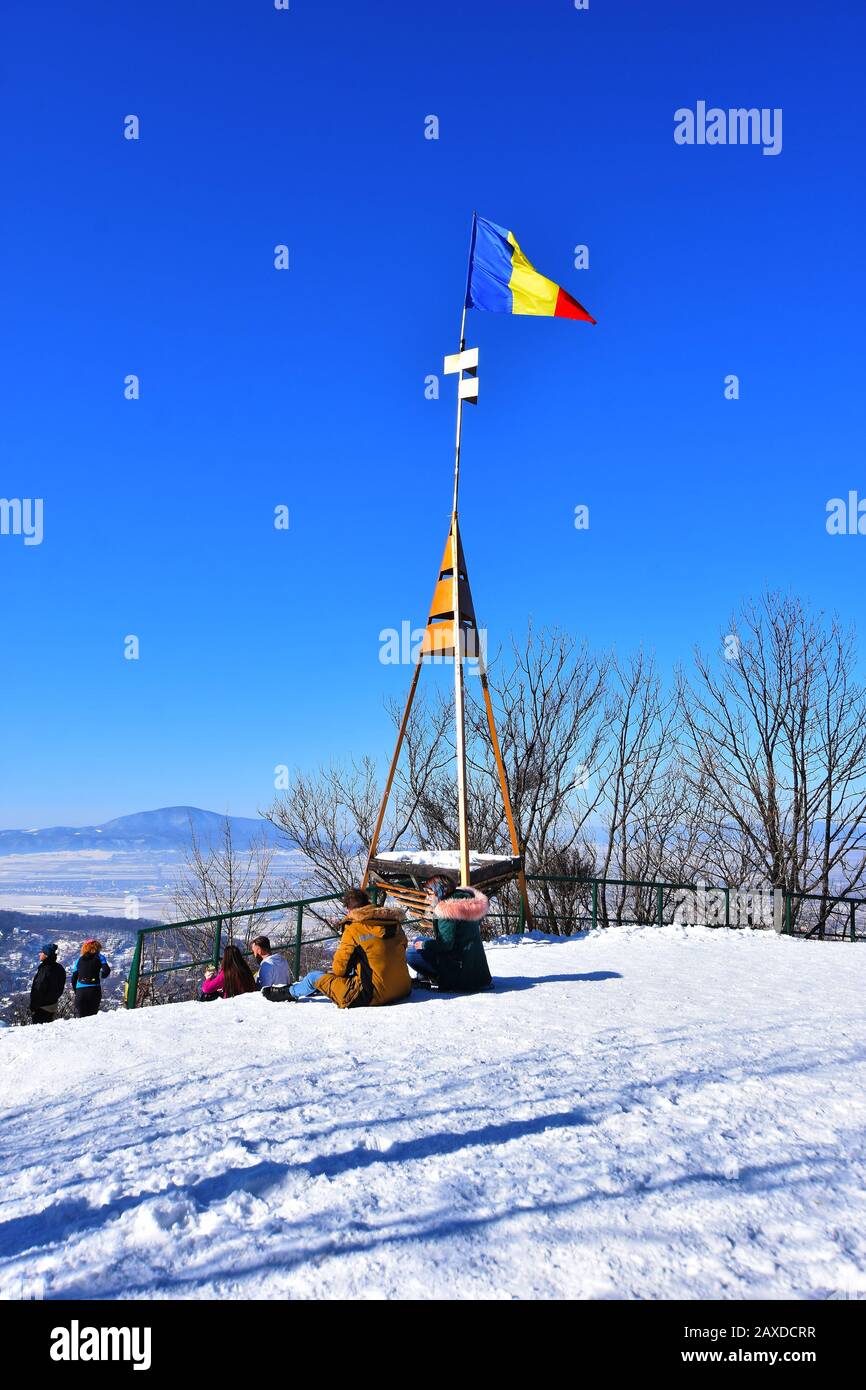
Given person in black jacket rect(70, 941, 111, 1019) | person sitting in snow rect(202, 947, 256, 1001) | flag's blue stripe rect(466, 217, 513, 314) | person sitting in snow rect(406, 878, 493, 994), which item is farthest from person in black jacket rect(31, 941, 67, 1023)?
flag's blue stripe rect(466, 217, 513, 314)

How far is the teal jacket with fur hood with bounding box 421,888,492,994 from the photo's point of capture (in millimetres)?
8055

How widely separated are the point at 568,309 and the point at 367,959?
357 inches

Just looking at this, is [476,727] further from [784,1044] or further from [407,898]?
[784,1044]

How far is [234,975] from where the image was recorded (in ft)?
31.6

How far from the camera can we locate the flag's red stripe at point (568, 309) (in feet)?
36.4

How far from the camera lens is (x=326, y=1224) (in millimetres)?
3107

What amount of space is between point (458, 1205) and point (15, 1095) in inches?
Answer: 155

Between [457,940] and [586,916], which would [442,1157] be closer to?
[457,940]

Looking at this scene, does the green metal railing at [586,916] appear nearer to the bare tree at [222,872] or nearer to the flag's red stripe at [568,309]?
the flag's red stripe at [568,309]

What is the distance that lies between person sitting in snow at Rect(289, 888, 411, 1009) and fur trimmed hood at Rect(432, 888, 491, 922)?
49 cm

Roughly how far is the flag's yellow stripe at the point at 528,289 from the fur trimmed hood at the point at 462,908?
8.17 metres

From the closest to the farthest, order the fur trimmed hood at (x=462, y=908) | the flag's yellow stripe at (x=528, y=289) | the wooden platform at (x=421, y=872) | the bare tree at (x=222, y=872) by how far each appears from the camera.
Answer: the fur trimmed hood at (x=462, y=908) < the flag's yellow stripe at (x=528, y=289) < the wooden platform at (x=421, y=872) < the bare tree at (x=222, y=872)

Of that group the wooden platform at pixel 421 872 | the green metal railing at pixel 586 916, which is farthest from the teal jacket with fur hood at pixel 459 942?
the wooden platform at pixel 421 872
